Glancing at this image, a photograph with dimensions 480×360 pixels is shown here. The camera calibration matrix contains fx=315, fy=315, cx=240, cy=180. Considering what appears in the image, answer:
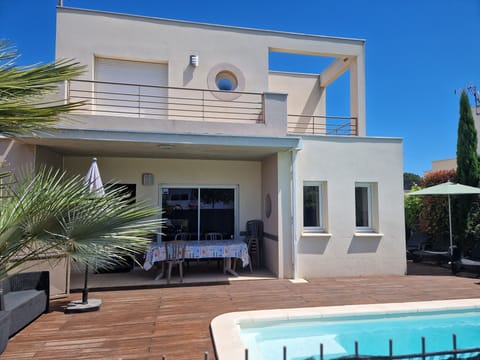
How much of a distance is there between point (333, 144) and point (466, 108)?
19.4 ft

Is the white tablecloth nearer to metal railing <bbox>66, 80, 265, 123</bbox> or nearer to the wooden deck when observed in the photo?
the wooden deck

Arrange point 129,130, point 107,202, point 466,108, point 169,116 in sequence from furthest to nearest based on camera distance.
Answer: point 466,108
point 169,116
point 129,130
point 107,202

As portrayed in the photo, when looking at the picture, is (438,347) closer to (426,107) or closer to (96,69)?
(96,69)

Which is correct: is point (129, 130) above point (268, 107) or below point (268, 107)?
below

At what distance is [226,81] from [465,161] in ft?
29.7

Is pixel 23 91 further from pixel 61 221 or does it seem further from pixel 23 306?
pixel 23 306

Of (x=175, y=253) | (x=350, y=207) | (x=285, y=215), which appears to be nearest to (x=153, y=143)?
(x=175, y=253)

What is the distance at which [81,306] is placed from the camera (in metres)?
6.32

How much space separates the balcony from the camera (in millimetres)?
8344

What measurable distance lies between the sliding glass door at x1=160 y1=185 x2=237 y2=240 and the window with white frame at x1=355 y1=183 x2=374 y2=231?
4035 millimetres

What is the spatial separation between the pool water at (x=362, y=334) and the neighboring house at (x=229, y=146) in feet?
10.00

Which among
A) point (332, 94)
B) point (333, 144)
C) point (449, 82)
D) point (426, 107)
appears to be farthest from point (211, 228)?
point (426, 107)

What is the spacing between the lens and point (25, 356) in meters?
4.37

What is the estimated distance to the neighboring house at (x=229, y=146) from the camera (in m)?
8.53
